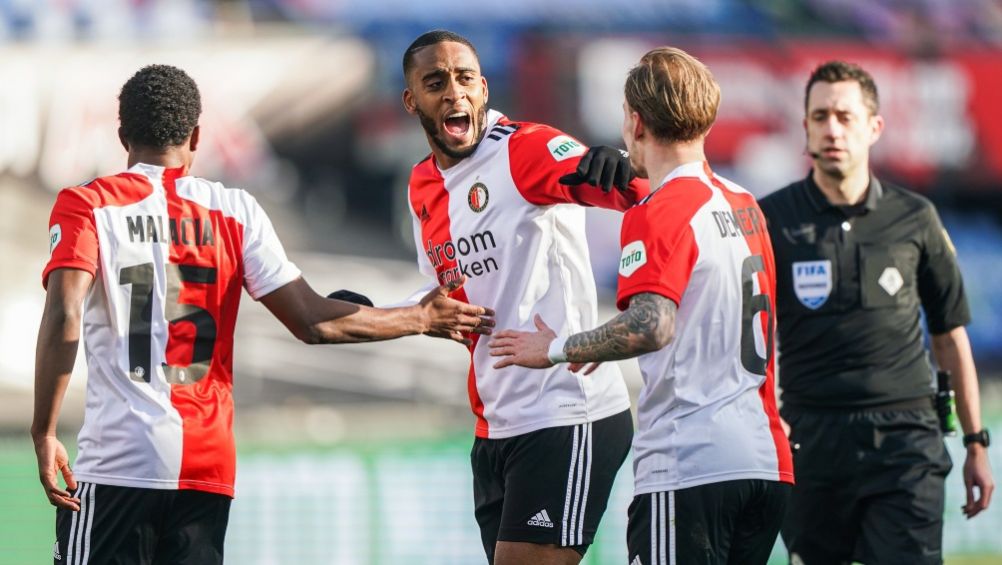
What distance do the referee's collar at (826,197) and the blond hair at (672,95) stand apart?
6.21 feet

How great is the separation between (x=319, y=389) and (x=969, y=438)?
424 inches

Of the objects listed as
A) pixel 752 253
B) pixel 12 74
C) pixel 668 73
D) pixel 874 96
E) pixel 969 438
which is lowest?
pixel 969 438

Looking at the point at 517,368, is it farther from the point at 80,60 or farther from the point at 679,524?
the point at 80,60

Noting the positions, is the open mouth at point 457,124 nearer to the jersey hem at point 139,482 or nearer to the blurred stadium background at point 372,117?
the jersey hem at point 139,482

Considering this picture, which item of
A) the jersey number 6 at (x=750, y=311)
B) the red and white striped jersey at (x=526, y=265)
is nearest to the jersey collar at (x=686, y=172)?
the jersey number 6 at (x=750, y=311)

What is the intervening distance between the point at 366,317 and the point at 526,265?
65cm

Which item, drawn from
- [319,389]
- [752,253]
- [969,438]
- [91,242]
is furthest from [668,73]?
[319,389]

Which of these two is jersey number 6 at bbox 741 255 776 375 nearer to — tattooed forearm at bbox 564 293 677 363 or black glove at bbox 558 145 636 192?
tattooed forearm at bbox 564 293 677 363

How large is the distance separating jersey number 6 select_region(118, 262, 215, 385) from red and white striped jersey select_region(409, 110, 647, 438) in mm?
1047

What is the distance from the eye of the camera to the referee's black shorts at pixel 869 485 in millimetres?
5930

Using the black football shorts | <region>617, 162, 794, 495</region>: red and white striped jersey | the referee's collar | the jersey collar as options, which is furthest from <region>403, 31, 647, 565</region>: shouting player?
the referee's collar

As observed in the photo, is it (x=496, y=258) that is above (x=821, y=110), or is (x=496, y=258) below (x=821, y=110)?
below

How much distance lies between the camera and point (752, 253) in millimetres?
4441

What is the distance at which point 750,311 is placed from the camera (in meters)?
4.40
